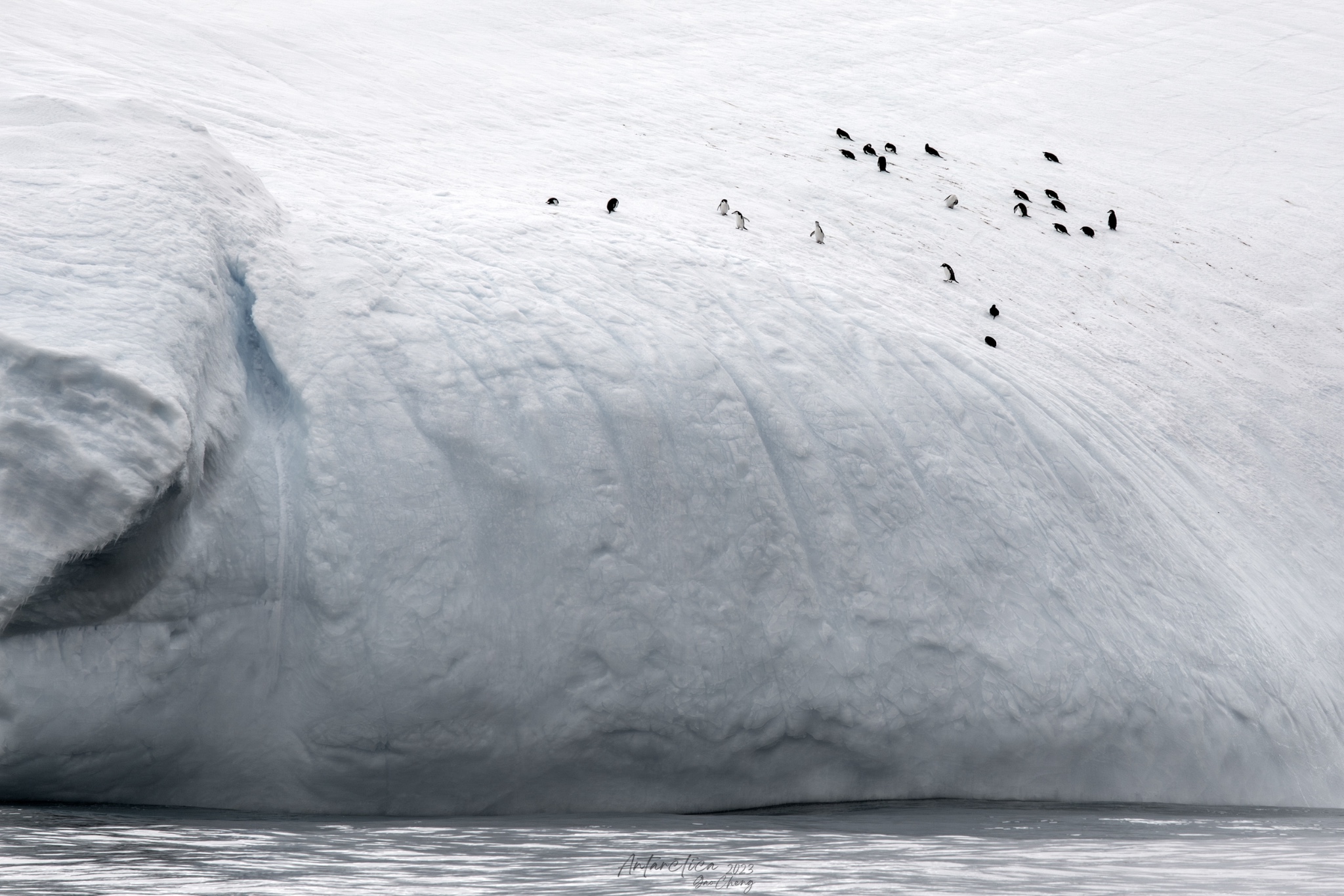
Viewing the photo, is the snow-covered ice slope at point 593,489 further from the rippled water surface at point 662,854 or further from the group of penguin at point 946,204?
the rippled water surface at point 662,854

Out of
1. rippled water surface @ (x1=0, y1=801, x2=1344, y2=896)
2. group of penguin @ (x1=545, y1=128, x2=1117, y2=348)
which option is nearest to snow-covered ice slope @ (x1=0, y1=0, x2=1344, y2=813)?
group of penguin @ (x1=545, y1=128, x2=1117, y2=348)

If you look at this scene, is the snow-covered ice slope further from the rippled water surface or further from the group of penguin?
the rippled water surface

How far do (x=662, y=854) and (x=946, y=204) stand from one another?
18.2 ft

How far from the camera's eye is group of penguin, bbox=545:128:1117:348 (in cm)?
669

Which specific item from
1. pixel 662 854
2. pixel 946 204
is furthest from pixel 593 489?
pixel 946 204

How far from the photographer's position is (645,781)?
4.75 meters

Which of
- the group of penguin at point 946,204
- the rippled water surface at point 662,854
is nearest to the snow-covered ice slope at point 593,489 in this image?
the group of penguin at point 946,204

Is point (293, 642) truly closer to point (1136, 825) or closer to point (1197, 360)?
point (1136, 825)

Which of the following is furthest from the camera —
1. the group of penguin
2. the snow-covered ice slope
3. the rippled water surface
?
the group of penguin

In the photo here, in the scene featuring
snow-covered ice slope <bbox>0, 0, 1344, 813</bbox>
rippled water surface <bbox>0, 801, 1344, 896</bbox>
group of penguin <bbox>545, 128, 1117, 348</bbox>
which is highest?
group of penguin <bbox>545, 128, 1117, 348</bbox>

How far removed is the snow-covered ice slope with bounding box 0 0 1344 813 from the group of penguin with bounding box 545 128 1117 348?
101 millimetres

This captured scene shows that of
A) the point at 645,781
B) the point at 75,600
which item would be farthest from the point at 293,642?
the point at 645,781

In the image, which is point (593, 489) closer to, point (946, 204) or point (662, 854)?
point (662, 854)

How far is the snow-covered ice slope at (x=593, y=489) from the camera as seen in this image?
4.27m
